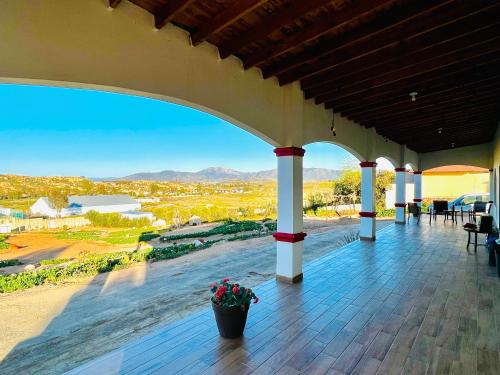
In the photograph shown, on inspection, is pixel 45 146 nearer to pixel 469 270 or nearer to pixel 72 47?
pixel 72 47

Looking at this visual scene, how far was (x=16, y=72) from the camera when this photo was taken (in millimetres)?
1697

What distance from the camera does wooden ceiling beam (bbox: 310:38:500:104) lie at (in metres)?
2.99

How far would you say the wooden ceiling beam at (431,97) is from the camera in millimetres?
4180

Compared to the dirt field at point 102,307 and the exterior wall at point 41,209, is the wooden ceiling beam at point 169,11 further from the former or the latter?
the exterior wall at point 41,209

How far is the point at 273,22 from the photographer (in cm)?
239

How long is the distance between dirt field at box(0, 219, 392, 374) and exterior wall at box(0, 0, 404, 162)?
264 centimetres

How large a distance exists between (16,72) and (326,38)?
278cm

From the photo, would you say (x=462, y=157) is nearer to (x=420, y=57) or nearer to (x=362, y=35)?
(x=420, y=57)

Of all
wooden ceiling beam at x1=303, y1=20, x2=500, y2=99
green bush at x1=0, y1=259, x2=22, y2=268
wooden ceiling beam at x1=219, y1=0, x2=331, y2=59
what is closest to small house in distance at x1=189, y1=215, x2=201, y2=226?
green bush at x1=0, y1=259, x2=22, y2=268

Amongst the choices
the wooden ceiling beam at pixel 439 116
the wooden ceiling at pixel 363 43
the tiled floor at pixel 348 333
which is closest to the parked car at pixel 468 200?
the wooden ceiling beam at pixel 439 116

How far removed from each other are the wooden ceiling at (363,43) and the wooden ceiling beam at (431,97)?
0.02 metres

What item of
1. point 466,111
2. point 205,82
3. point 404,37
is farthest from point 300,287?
point 466,111

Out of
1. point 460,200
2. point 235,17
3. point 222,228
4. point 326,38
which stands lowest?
point 222,228

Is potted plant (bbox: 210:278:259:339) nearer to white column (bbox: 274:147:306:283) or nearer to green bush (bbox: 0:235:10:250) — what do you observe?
white column (bbox: 274:147:306:283)
